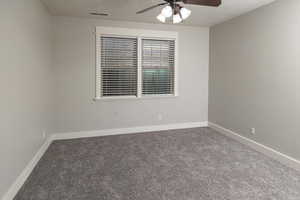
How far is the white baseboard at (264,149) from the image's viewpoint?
279 centimetres

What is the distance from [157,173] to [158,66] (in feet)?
8.77

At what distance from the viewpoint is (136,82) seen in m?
4.41

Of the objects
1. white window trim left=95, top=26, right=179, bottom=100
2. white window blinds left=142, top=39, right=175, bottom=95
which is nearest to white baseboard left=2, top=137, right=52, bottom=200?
white window trim left=95, top=26, right=179, bottom=100

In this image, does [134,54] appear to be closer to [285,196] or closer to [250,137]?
[250,137]

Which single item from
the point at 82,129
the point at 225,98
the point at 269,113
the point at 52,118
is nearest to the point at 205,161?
the point at 269,113

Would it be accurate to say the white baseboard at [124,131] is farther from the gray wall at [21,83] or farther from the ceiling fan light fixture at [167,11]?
the ceiling fan light fixture at [167,11]

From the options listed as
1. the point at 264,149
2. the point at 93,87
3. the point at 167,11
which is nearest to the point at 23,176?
the point at 93,87

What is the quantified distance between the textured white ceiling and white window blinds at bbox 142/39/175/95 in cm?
62

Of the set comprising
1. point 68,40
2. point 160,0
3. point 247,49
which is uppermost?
point 160,0

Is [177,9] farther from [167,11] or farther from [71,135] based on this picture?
[71,135]

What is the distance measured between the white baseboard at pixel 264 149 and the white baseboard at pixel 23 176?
364 cm

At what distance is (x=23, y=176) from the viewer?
7.77 feet

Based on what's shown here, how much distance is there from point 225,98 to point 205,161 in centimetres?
185

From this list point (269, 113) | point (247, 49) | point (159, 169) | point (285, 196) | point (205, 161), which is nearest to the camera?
point (285, 196)
